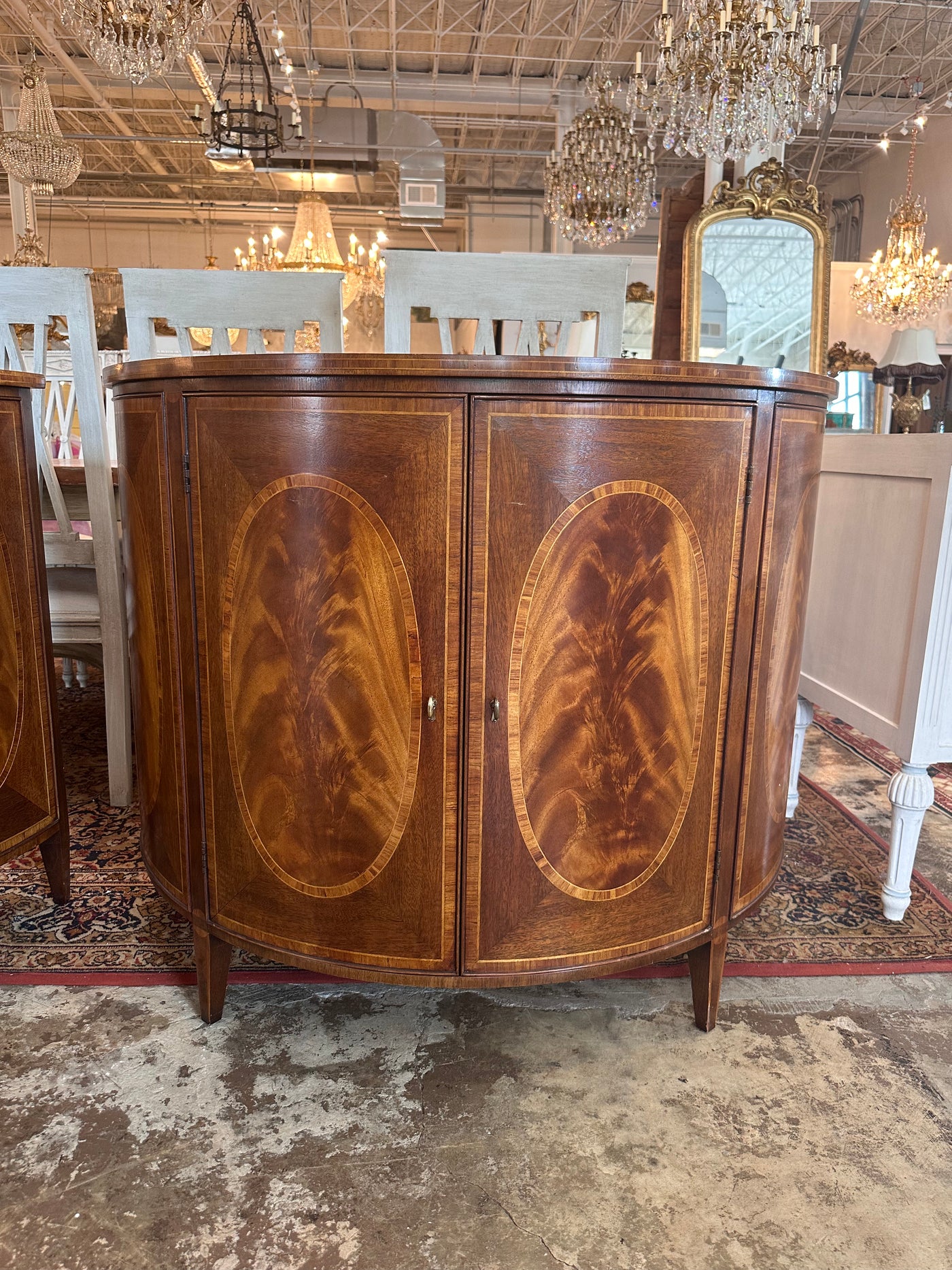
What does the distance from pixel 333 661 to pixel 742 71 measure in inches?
140

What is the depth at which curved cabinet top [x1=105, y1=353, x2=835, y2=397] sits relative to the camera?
115cm

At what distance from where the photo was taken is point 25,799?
1762 mm

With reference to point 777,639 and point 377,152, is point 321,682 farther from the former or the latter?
point 377,152

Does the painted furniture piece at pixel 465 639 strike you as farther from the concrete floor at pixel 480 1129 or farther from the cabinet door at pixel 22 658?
the cabinet door at pixel 22 658

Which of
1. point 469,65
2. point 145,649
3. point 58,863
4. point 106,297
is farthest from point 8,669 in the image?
point 106,297

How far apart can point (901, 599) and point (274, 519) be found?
4.44ft

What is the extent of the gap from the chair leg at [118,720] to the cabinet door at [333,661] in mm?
1137

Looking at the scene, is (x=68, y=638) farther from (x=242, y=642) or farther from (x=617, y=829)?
(x=617, y=829)

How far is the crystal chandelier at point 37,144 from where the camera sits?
210 inches

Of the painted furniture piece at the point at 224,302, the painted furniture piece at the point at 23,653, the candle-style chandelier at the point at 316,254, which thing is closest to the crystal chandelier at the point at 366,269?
Answer: the candle-style chandelier at the point at 316,254

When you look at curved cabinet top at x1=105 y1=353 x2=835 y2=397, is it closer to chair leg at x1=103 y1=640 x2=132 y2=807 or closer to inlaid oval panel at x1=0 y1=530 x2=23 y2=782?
inlaid oval panel at x1=0 y1=530 x2=23 y2=782

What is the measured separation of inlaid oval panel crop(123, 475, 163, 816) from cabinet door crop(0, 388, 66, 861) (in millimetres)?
284

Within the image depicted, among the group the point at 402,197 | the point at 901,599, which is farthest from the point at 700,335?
the point at 402,197

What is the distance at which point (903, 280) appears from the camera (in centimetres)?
659
